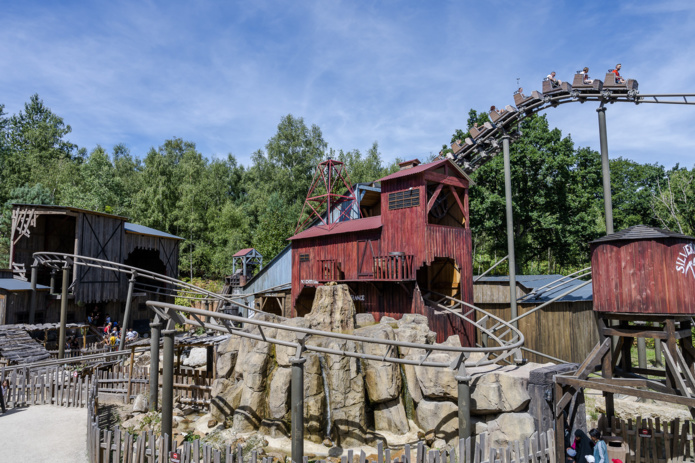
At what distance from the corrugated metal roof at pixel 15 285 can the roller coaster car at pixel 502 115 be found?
28.4 meters

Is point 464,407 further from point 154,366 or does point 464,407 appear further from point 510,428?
point 154,366

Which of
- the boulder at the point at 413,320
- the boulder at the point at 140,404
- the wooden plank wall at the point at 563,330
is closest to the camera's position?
the boulder at the point at 140,404

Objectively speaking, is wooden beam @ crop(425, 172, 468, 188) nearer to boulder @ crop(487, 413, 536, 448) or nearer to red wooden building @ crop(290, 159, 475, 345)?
red wooden building @ crop(290, 159, 475, 345)

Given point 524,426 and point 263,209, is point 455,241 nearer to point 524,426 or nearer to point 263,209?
point 524,426

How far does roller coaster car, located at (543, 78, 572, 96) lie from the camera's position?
759 inches

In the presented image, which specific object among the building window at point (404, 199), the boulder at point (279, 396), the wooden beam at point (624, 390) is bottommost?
the boulder at point (279, 396)

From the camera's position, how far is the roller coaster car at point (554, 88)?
19281 mm

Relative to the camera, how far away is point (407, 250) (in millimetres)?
19797

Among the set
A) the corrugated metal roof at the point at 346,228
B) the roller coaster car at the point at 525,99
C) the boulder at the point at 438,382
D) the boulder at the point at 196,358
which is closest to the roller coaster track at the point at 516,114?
the roller coaster car at the point at 525,99

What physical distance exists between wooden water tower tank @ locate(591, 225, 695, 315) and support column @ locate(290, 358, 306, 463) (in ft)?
24.0

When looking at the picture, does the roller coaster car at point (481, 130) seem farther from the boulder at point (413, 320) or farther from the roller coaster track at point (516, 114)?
the boulder at point (413, 320)

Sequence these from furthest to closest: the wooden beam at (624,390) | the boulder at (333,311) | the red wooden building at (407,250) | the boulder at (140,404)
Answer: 1. the red wooden building at (407,250)
2. the boulder at (333,311)
3. the boulder at (140,404)
4. the wooden beam at (624,390)

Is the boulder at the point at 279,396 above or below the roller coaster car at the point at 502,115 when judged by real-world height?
below

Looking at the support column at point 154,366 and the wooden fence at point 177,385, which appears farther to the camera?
the wooden fence at point 177,385
